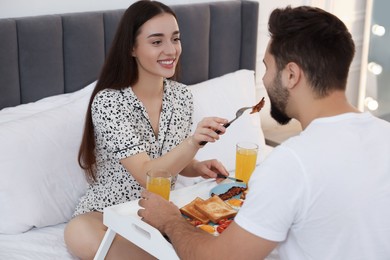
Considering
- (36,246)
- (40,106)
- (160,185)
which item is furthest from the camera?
(40,106)

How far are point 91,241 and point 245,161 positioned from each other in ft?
1.78

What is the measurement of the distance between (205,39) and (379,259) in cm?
178

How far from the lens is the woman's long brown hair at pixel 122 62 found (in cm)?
224

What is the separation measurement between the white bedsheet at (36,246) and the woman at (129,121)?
5 cm

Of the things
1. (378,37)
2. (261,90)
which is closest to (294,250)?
(261,90)

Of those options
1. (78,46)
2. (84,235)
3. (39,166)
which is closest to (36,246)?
(84,235)

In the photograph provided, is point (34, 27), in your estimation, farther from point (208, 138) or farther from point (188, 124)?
point (208, 138)

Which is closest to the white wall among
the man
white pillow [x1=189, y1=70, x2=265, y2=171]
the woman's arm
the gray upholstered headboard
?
the gray upholstered headboard

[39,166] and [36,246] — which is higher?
[39,166]

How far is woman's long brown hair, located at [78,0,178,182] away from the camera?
2.24 metres

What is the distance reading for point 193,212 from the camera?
178 cm

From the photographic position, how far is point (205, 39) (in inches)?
121

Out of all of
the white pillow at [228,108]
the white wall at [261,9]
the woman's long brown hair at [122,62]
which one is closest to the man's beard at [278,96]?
the woman's long brown hair at [122,62]

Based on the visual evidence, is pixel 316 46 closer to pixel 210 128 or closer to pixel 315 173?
pixel 315 173
